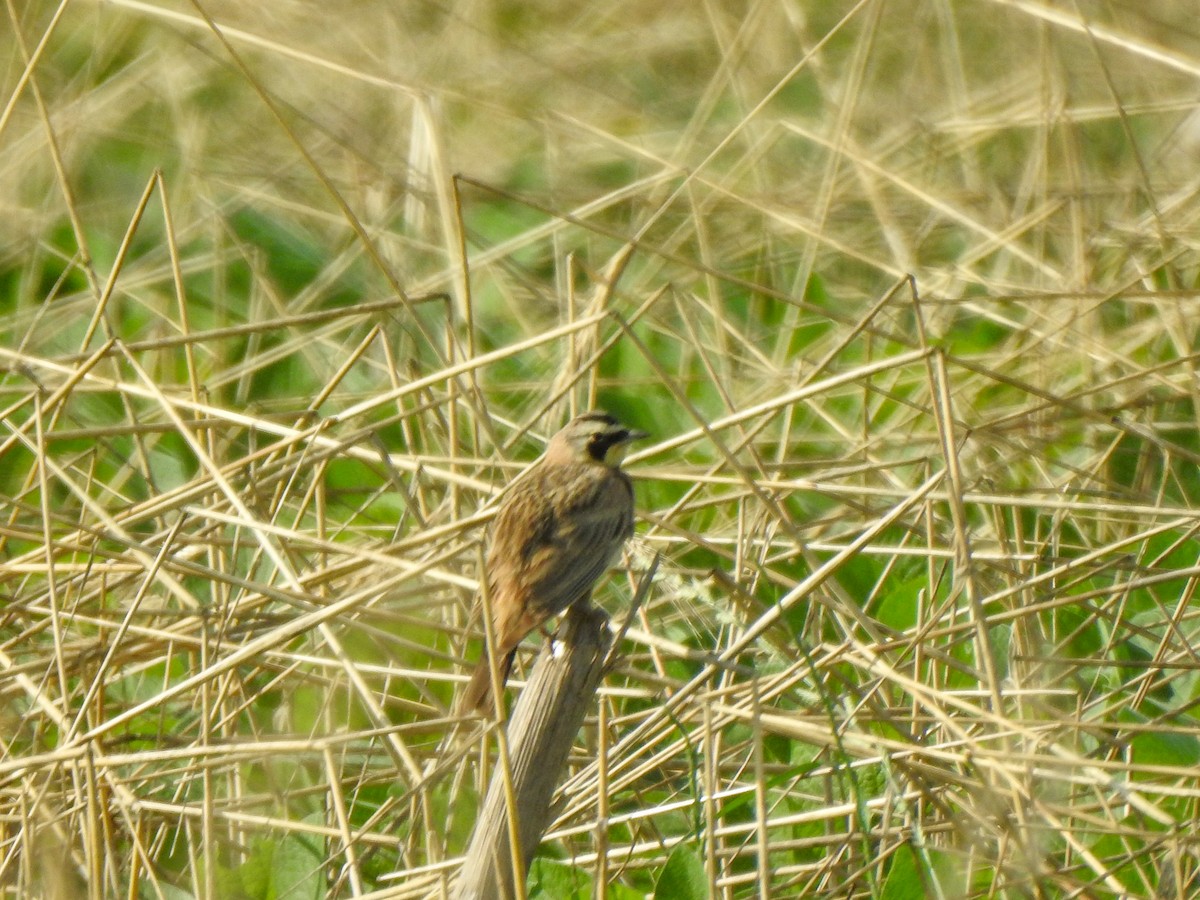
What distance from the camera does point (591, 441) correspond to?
4918 millimetres

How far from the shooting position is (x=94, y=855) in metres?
3.61

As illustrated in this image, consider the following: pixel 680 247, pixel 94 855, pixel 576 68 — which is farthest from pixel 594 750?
pixel 576 68

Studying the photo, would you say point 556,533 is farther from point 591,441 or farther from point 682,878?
point 682,878

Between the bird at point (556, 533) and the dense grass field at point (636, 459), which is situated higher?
the bird at point (556, 533)

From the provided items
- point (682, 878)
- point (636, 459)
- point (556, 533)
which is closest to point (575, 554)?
point (556, 533)

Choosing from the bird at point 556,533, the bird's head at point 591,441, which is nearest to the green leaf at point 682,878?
the bird at point 556,533

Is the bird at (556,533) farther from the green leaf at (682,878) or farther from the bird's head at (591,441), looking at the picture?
the green leaf at (682,878)

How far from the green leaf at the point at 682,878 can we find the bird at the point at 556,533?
2.04ft

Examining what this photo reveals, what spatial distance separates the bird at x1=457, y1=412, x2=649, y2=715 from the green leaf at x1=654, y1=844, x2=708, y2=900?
62cm

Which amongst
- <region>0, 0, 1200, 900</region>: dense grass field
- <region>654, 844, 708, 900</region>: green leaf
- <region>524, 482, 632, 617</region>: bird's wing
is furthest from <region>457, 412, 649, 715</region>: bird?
<region>654, 844, 708, 900</region>: green leaf

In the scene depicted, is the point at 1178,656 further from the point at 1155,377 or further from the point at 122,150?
the point at 122,150

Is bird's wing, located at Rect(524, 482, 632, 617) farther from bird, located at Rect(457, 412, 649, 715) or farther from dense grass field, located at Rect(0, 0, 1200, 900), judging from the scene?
dense grass field, located at Rect(0, 0, 1200, 900)

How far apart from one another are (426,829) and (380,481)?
2.17 metres

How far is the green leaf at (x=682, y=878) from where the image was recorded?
4066mm
